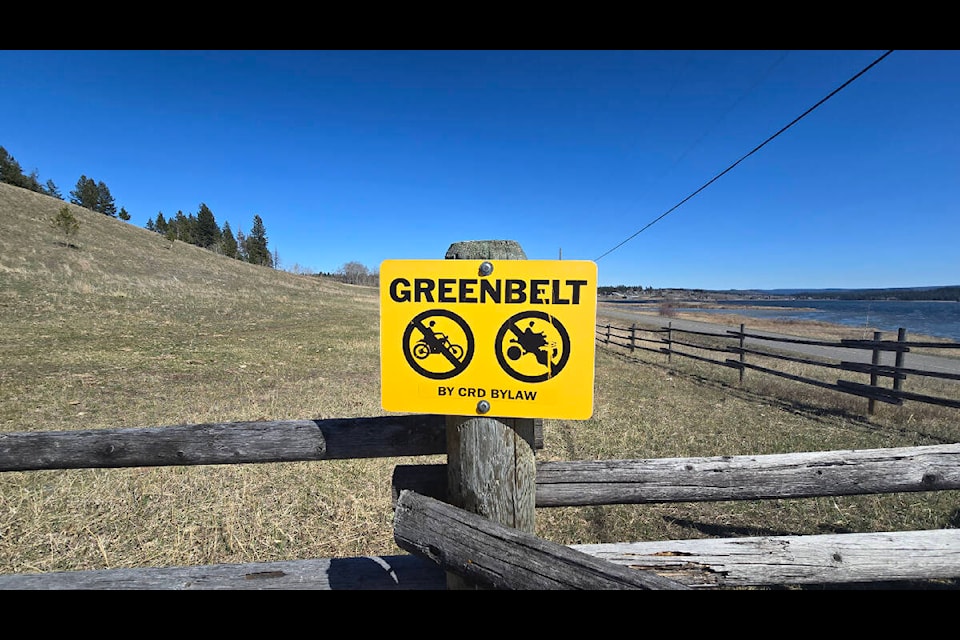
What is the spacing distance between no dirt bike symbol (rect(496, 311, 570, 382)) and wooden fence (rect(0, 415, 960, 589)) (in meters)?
0.45

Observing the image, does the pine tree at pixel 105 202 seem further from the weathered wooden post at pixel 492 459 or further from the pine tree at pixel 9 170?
the weathered wooden post at pixel 492 459

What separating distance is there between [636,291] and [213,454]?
168 meters

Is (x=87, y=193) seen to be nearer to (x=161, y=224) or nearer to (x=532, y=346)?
(x=161, y=224)

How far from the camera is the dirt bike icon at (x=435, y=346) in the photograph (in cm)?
132

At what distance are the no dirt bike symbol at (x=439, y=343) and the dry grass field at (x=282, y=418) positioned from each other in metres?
2.54

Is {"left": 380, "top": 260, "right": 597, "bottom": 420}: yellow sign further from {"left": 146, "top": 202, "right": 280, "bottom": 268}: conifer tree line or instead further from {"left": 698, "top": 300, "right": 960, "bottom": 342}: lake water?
{"left": 146, "top": 202, "right": 280, "bottom": 268}: conifer tree line

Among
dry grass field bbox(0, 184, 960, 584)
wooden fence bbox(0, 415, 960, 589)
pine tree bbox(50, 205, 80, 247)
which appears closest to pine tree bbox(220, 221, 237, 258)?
pine tree bbox(50, 205, 80, 247)

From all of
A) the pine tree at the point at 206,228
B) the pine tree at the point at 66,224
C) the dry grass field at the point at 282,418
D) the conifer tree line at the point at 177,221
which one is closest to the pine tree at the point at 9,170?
the conifer tree line at the point at 177,221

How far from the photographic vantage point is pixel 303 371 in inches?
376

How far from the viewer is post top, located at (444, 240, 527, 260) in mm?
1294
